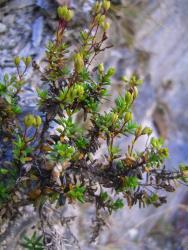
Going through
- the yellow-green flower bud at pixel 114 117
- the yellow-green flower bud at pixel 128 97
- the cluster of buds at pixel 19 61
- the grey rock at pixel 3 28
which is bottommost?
the yellow-green flower bud at pixel 114 117

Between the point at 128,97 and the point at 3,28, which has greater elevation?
the point at 3,28

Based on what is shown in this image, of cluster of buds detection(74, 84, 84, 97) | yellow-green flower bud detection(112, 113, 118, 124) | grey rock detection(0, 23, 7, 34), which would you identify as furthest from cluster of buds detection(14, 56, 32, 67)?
grey rock detection(0, 23, 7, 34)

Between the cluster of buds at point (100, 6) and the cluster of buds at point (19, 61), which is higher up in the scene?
the cluster of buds at point (100, 6)

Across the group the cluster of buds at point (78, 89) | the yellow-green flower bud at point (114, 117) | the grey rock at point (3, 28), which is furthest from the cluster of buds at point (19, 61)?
the grey rock at point (3, 28)

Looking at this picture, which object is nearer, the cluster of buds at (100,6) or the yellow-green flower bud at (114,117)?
the yellow-green flower bud at (114,117)

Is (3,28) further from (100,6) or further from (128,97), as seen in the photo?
(128,97)

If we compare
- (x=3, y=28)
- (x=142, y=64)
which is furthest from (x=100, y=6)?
(x=142, y=64)

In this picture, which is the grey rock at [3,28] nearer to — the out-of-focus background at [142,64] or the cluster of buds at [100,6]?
the out-of-focus background at [142,64]

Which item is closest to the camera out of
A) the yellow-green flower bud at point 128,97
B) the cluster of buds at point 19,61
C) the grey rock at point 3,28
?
the yellow-green flower bud at point 128,97
